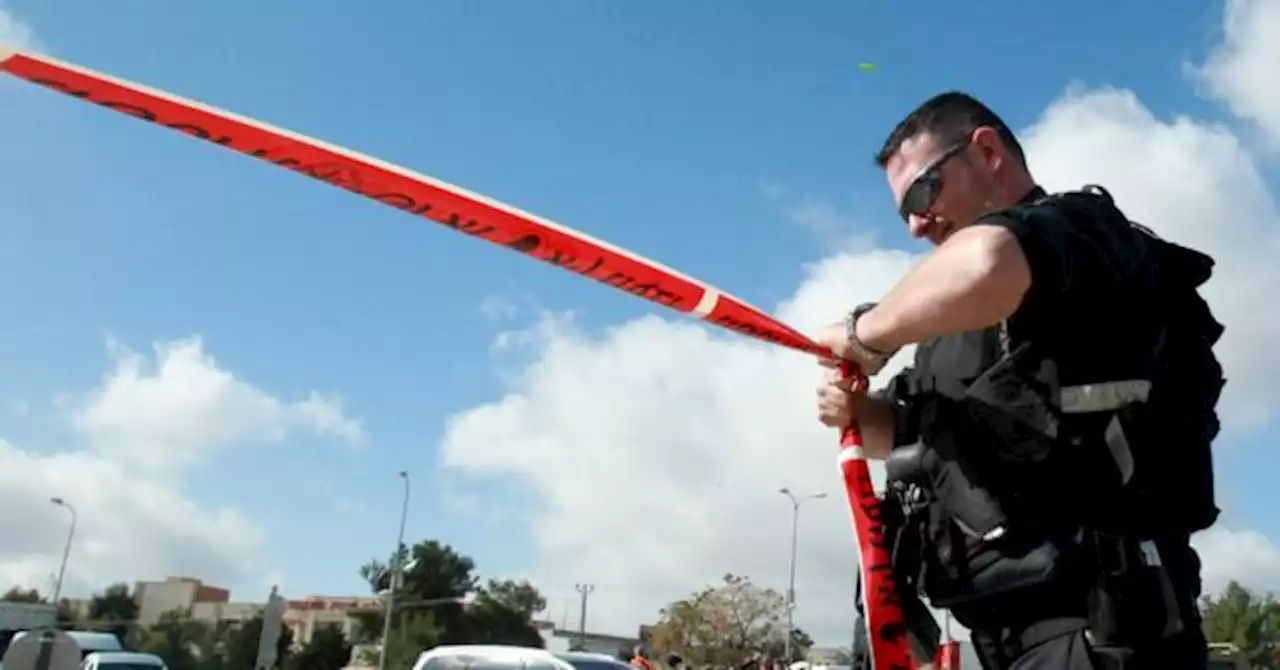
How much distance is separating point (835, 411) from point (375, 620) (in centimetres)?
7799

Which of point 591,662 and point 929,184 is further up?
point 929,184

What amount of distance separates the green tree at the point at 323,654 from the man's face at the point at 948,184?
65292 mm

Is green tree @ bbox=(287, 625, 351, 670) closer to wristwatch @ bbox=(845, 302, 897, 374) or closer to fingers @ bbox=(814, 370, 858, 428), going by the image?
fingers @ bbox=(814, 370, 858, 428)

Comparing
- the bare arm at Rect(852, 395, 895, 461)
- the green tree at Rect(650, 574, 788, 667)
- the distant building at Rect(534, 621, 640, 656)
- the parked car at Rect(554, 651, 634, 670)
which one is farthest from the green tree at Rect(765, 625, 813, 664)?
the bare arm at Rect(852, 395, 895, 461)

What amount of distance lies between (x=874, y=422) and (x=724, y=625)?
183 ft

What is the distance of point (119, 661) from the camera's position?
21.8 m

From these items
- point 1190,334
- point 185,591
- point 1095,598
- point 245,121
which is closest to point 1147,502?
point 1095,598

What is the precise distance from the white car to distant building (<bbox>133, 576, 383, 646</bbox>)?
252 feet

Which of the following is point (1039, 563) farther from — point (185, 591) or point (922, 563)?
point (185, 591)

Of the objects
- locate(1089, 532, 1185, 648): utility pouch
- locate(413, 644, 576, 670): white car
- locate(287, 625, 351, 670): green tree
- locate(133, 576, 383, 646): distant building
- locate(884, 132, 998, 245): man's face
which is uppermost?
locate(133, 576, 383, 646): distant building

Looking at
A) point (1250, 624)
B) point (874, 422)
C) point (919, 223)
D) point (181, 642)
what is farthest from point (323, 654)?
point (919, 223)

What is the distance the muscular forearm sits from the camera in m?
2.42

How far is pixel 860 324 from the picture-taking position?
216cm

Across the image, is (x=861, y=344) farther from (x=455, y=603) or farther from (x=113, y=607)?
(x=113, y=607)
